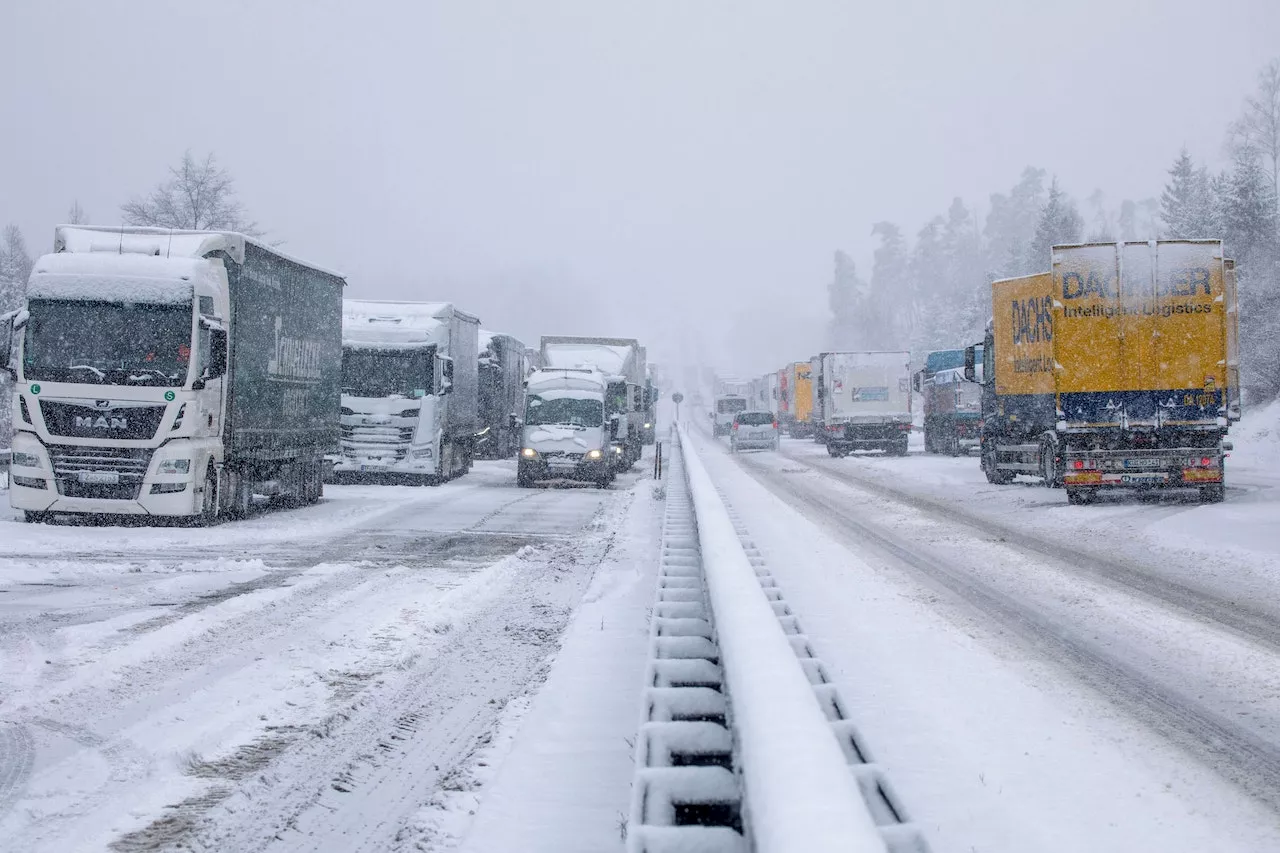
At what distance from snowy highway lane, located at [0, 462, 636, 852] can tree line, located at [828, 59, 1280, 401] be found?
40267 mm

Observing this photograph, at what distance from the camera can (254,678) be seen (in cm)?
563

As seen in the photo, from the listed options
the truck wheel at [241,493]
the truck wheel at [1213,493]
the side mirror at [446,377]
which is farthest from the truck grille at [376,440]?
the truck wheel at [1213,493]

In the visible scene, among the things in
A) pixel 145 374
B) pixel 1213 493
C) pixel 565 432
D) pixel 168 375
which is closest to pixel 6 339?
pixel 145 374

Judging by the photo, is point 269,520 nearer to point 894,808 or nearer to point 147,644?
point 147,644

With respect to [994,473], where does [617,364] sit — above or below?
above

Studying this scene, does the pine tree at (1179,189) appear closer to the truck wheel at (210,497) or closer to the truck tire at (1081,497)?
the truck tire at (1081,497)

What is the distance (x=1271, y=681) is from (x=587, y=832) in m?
4.13

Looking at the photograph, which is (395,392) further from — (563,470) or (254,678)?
(254,678)

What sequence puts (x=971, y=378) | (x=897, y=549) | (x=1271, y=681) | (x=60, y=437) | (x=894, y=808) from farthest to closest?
(x=971, y=378) < (x=60, y=437) < (x=897, y=549) < (x=1271, y=681) < (x=894, y=808)

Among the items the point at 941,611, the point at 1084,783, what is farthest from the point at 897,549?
the point at 1084,783

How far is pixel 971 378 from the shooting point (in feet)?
75.8

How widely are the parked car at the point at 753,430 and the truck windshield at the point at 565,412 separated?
2033 centimetres

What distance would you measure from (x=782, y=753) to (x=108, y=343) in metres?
13.0

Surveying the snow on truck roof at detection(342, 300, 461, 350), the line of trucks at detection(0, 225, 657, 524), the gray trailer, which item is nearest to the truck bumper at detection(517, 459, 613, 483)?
the snow on truck roof at detection(342, 300, 461, 350)
